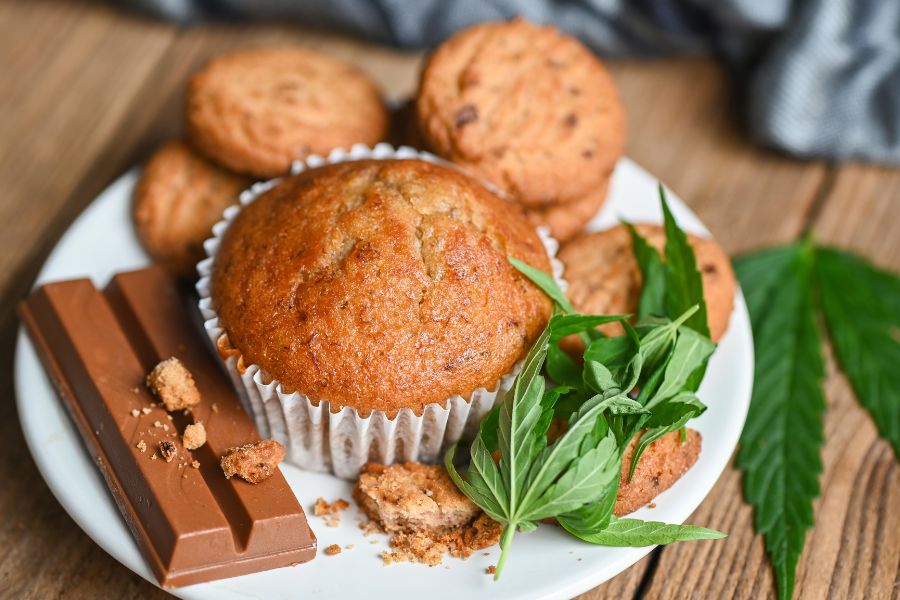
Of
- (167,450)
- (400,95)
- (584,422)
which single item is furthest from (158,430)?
(400,95)

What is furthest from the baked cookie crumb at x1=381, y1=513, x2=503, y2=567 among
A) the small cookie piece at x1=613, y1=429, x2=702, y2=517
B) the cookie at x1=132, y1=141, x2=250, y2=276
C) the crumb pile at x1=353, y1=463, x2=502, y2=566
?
the cookie at x1=132, y1=141, x2=250, y2=276

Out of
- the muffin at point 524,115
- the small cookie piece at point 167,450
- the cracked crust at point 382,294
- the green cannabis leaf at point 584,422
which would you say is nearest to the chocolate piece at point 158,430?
the small cookie piece at point 167,450

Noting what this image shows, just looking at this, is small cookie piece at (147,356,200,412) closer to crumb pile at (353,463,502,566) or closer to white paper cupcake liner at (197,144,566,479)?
white paper cupcake liner at (197,144,566,479)

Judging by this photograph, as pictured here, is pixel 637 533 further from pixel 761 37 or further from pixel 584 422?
pixel 761 37

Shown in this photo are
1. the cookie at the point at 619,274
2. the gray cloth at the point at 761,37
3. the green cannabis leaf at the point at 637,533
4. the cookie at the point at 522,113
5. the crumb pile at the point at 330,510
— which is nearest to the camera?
the green cannabis leaf at the point at 637,533

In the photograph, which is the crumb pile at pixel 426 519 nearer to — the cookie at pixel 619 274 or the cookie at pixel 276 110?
the cookie at pixel 619 274

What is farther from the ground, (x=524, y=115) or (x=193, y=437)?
(x=524, y=115)
